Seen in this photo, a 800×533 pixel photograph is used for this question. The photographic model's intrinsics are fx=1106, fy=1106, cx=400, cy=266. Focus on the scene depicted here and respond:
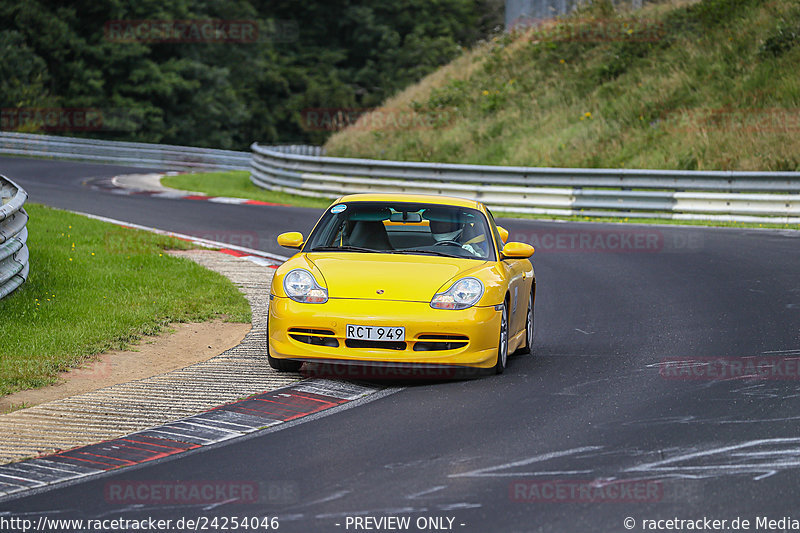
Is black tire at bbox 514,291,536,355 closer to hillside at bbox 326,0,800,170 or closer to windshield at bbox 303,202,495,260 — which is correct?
windshield at bbox 303,202,495,260

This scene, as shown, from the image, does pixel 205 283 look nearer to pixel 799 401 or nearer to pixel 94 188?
pixel 799 401

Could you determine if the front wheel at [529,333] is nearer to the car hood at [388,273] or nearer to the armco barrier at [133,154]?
the car hood at [388,273]

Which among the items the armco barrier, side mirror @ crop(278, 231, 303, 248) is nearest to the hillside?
the armco barrier

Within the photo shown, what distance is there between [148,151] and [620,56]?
18098 millimetres

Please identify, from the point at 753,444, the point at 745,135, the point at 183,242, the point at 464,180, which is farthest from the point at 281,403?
the point at 745,135

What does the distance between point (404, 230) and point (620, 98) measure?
74.1 feet

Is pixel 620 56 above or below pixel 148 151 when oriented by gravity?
above

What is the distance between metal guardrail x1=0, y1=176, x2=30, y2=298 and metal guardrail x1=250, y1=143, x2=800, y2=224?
13570mm

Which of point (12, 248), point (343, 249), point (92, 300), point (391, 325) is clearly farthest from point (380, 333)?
point (12, 248)

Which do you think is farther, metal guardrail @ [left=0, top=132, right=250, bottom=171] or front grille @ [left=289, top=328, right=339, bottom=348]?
metal guardrail @ [left=0, top=132, right=250, bottom=171]

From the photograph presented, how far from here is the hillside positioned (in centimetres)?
2720

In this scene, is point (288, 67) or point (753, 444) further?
point (288, 67)

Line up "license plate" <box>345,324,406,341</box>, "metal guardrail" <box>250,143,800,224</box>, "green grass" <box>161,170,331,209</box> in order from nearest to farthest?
"license plate" <box>345,324,406,341</box>
"metal guardrail" <box>250,143,800,224</box>
"green grass" <box>161,170,331,209</box>

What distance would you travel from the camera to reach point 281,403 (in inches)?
306
